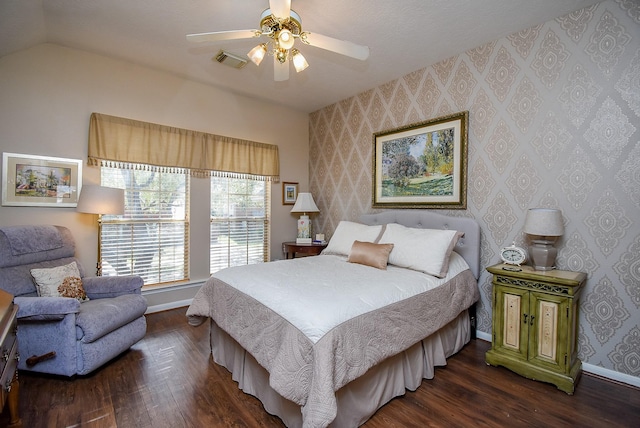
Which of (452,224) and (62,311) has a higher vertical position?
(452,224)

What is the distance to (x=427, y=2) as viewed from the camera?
224cm

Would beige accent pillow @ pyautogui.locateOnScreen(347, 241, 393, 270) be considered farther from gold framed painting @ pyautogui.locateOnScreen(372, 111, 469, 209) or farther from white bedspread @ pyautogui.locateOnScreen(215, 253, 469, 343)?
gold framed painting @ pyautogui.locateOnScreen(372, 111, 469, 209)

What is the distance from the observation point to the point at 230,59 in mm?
3109

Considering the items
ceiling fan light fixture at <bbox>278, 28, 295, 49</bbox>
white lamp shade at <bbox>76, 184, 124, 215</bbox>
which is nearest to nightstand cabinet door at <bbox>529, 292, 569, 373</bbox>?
ceiling fan light fixture at <bbox>278, 28, 295, 49</bbox>

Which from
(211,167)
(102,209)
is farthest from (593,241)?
(102,209)

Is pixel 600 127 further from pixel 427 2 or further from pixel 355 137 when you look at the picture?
pixel 355 137

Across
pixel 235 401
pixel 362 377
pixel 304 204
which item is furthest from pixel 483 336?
pixel 304 204

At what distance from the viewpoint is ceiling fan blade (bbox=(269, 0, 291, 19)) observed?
172cm

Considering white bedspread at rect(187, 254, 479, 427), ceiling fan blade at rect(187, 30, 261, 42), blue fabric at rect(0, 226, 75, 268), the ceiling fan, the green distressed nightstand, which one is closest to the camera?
white bedspread at rect(187, 254, 479, 427)

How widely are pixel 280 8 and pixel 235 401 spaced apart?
8.23 feet

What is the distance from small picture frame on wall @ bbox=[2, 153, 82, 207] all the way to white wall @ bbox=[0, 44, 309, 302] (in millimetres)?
63

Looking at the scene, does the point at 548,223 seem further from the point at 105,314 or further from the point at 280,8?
the point at 105,314

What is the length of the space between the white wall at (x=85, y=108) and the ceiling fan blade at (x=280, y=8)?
1.78m

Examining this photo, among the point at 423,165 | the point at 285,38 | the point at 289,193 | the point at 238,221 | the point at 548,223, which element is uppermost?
the point at 285,38
